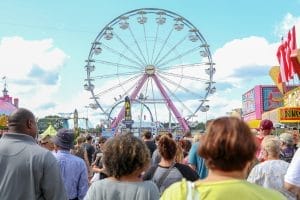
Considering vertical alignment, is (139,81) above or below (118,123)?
above

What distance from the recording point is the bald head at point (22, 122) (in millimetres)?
4215

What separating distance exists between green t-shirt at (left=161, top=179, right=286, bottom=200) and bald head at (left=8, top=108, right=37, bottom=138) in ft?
7.77

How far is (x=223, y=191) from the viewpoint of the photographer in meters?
2.07

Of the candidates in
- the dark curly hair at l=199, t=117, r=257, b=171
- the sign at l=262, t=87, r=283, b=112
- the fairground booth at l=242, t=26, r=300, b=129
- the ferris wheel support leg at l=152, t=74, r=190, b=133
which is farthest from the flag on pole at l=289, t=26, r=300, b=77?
the sign at l=262, t=87, r=283, b=112

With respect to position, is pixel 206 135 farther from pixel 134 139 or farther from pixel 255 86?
pixel 255 86

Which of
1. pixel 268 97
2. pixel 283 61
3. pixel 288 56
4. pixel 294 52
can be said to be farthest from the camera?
pixel 268 97

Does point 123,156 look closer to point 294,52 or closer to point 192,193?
point 192,193

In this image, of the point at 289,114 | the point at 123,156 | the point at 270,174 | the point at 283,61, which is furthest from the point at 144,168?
the point at 289,114

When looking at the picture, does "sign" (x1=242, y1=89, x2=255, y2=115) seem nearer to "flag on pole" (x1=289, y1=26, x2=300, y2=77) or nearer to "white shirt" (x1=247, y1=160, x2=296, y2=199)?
"flag on pole" (x1=289, y1=26, x2=300, y2=77)

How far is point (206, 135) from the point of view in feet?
Result: 7.32

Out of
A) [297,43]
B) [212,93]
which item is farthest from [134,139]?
[212,93]

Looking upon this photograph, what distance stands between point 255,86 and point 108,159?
7794 centimetres

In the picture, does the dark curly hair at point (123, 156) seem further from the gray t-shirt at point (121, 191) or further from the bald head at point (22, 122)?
the bald head at point (22, 122)

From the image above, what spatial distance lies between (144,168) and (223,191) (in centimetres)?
155
